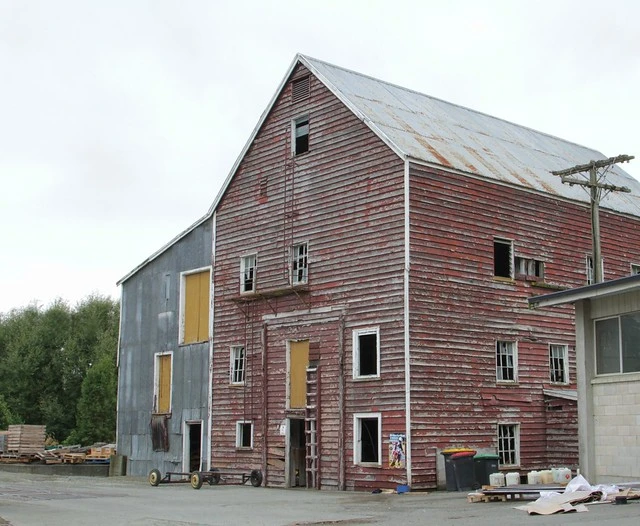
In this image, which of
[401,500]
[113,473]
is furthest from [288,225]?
[113,473]

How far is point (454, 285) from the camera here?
1136 inches

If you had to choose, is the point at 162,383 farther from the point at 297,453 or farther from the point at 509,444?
the point at 509,444

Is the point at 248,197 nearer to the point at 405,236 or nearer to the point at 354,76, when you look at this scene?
the point at 354,76

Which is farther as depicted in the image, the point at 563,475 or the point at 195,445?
the point at 195,445

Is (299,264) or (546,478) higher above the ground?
(299,264)

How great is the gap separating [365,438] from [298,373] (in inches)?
142

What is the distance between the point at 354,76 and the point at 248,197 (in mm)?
5873

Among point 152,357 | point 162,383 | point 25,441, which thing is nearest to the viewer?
point 162,383

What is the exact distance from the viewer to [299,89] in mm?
32656

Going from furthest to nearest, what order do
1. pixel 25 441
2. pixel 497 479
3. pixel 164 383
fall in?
pixel 25 441
pixel 164 383
pixel 497 479

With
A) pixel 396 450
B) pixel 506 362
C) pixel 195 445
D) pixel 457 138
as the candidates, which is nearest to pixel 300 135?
pixel 457 138

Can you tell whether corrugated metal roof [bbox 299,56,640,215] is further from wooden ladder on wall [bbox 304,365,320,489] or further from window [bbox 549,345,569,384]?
wooden ladder on wall [bbox 304,365,320,489]

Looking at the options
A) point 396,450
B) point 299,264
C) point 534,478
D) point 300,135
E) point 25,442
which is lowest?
point 534,478

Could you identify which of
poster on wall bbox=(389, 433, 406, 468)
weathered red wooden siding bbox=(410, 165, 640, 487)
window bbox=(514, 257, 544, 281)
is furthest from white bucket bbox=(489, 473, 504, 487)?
window bbox=(514, 257, 544, 281)
